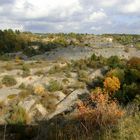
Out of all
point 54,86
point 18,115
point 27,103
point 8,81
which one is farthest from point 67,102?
point 8,81

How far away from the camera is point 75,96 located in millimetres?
38781

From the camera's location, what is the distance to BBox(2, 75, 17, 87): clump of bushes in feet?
140

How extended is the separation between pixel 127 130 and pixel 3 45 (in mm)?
96687

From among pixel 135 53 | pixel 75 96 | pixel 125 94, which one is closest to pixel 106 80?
pixel 75 96

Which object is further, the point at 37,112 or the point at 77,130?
the point at 37,112

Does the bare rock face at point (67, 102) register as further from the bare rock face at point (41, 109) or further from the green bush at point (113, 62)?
the green bush at point (113, 62)

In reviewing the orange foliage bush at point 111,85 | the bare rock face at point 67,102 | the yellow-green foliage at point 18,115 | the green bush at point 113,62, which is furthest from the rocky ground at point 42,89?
the orange foliage bush at point 111,85

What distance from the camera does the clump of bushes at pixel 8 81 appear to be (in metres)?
42.6

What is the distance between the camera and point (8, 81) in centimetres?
4284

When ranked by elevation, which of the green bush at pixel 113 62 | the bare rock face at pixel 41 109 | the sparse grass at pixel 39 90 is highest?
the sparse grass at pixel 39 90

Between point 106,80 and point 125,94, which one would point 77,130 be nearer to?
point 125,94

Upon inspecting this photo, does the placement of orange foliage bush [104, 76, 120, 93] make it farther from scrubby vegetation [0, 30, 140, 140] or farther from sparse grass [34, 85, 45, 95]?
sparse grass [34, 85, 45, 95]

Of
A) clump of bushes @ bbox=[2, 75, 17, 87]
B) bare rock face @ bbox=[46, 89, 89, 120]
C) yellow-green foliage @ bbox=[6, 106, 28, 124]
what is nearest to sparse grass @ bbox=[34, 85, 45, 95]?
bare rock face @ bbox=[46, 89, 89, 120]

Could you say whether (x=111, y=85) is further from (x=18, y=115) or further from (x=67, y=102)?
(x=18, y=115)
